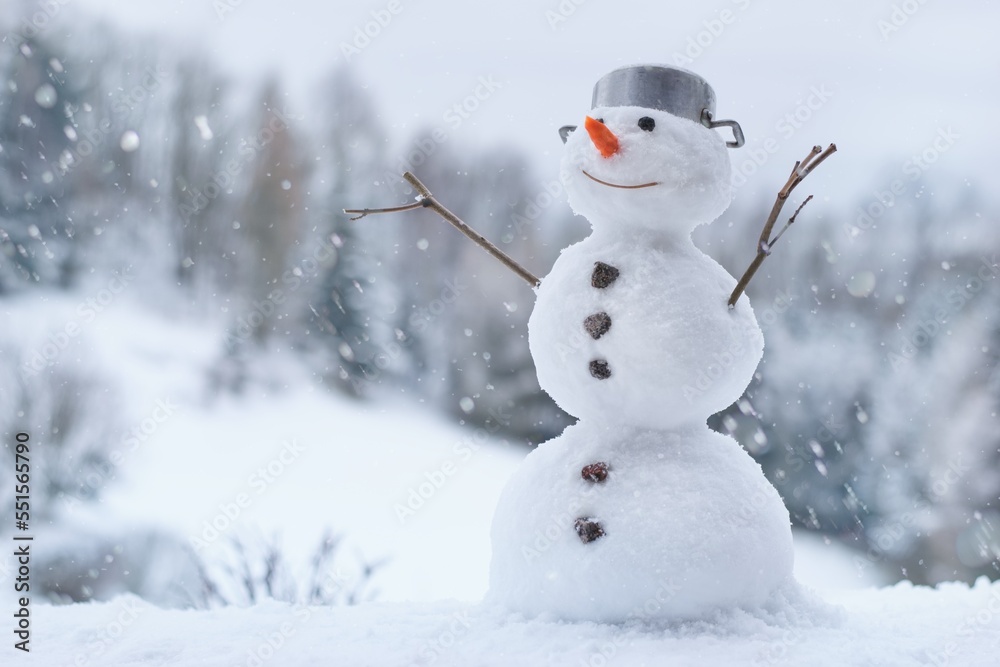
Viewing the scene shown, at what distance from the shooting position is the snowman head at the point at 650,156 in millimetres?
1388

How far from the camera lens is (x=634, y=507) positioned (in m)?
1.33

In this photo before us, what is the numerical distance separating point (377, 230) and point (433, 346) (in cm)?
119

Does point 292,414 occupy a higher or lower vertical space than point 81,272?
lower

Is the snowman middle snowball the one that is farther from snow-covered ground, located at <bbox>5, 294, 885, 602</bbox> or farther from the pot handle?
snow-covered ground, located at <bbox>5, 294, 885, 602</bbox>

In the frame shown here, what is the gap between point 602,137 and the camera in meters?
1.37

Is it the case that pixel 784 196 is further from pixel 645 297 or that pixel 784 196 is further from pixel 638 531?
pixel 638 531

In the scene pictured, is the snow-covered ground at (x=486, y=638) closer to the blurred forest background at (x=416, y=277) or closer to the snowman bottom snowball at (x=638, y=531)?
the snowman bottom snowball at (x=638, y=531)

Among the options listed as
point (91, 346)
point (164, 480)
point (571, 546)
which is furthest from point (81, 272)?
point (571, 546)

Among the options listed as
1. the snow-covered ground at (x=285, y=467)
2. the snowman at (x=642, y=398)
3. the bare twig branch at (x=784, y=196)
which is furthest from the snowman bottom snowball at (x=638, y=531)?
the snow-covered ground at (x=285, y=467)

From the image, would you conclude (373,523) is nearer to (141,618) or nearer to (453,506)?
(453,506)

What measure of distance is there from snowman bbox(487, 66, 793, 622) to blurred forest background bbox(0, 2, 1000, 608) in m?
4.01

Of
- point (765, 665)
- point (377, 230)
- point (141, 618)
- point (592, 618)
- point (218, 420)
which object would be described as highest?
point (765, 665)

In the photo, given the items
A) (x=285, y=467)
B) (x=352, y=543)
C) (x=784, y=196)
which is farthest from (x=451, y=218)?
(x=285, y=467)

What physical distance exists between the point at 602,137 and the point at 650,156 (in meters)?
0.09
